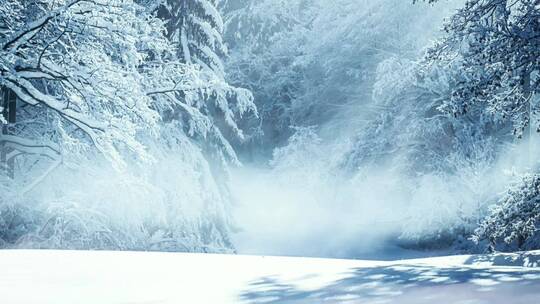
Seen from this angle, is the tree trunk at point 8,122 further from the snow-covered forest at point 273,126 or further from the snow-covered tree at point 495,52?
the snow-covered tree at point 495,52

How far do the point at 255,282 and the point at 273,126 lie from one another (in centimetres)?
2543

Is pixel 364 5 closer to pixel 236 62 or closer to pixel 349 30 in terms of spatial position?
pixel 349 30

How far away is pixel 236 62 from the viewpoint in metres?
25.9

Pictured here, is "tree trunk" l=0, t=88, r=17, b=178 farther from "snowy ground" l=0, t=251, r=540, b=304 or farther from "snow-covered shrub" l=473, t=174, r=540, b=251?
"snowy ground" l=0, t=251, r=540, b=304

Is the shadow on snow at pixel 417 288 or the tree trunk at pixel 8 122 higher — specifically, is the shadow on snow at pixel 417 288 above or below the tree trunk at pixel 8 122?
below

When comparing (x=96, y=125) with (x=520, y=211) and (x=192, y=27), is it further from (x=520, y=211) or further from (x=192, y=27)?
(x=192, y=27)

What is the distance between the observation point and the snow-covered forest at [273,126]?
8.67 metres

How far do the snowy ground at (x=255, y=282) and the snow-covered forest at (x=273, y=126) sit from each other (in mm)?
5237

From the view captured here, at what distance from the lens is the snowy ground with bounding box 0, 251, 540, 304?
81.7 inches

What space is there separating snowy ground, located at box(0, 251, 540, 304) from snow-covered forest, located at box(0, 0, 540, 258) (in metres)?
5.24

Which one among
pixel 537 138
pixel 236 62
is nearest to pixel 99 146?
pixel 537 138

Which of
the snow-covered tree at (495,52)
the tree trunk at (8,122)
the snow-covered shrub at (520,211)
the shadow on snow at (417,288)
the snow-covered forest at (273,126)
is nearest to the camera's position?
the shadow on snow at (417,288)

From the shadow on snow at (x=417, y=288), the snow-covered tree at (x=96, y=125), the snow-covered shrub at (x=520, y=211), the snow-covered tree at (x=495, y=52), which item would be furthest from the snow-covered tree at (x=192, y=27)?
the shadow on snow at (x=417, y=288)

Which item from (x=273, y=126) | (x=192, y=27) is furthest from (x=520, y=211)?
(x=273, y=126)
